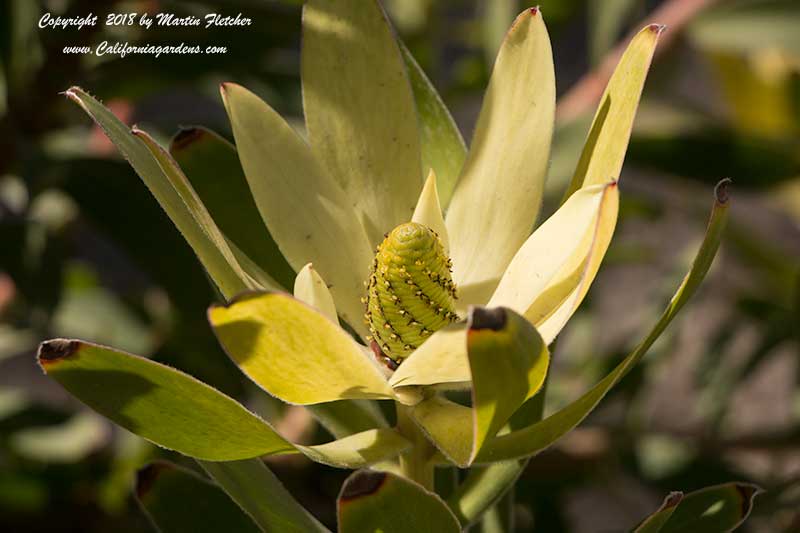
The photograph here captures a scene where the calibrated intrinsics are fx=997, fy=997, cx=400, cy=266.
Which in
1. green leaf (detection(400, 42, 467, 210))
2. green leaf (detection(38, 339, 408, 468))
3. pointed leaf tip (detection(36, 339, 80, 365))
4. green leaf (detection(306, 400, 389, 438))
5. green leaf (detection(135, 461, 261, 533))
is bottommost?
green leaf (detection(135, 461, 261, 533))

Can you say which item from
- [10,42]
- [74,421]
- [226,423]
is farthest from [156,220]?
[226,423]

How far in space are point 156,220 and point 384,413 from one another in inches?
16.3

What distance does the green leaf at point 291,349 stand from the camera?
1.32 ft

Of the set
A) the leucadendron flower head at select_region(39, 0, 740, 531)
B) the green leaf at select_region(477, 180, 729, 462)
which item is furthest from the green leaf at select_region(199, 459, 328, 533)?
the green leaf at select_region(477, 180, 729, 462)

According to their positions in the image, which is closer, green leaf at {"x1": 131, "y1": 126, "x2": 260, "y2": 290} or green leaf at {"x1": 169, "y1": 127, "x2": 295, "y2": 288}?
green leaf at {"x1": 131, "y1": 126, "x2": 260, "y2": 290}

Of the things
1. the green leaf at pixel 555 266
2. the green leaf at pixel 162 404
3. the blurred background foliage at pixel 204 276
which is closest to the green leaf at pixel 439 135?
the green leaf at pixel 555 266

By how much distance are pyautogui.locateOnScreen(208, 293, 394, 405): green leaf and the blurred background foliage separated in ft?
1.52

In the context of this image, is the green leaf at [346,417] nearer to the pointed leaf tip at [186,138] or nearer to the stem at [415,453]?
the stem at [415,453]

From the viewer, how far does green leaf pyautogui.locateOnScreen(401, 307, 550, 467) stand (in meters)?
0.38

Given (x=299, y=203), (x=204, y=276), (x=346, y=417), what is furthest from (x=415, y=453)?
(x=204, y=276)

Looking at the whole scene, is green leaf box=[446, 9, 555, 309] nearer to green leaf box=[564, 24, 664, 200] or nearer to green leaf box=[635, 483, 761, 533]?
green leaf box=[564, 24, 664, 200]

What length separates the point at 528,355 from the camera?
16.1 inches

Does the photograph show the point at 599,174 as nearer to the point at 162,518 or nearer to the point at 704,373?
the point at 162,518

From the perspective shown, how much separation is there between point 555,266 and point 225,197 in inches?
8.3
